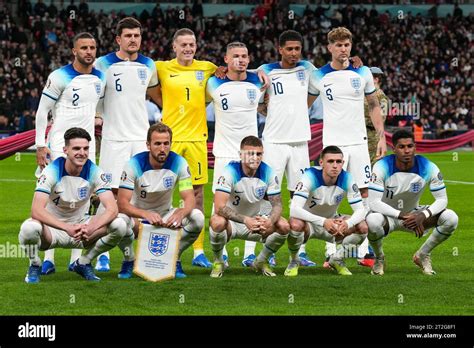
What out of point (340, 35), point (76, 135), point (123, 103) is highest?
point (340, 35)

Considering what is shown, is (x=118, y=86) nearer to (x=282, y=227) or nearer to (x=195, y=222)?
(x=195, y=222)

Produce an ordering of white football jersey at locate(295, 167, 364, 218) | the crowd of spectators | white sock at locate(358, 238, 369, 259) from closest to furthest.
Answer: white football jersey at locate(295, 167, 364, 218) < white sock at locate(358, 238, 369, 259) < the crowd of spectators

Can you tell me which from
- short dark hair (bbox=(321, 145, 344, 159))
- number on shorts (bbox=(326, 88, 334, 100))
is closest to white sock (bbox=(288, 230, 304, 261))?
short dark hair (bbox=(321, 145, 344, 159))

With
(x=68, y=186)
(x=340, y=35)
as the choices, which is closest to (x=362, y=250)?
(x=340, y=35)

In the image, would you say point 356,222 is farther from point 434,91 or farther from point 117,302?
point 434,91

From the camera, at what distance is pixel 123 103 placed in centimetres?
1038

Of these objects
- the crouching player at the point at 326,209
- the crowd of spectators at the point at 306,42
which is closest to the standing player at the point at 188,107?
the crouching player at the point at 326,209

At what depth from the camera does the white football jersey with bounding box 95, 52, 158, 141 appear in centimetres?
1033

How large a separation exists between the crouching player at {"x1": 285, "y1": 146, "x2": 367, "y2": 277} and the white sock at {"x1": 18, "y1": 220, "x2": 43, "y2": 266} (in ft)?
7.66

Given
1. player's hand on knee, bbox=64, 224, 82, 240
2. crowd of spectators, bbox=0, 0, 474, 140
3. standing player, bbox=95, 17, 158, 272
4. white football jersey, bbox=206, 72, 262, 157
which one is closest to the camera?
player's hand on knee, bbox=64, 224, 82, 240

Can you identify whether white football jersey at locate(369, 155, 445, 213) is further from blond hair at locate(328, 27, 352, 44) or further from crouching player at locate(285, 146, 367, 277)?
blond hair at locate(328, 27, 352, 44)

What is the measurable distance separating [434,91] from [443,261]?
88.4 ft

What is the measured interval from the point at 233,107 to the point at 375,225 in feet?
6.45

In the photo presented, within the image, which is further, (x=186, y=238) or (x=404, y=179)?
(x=404, y=179)
